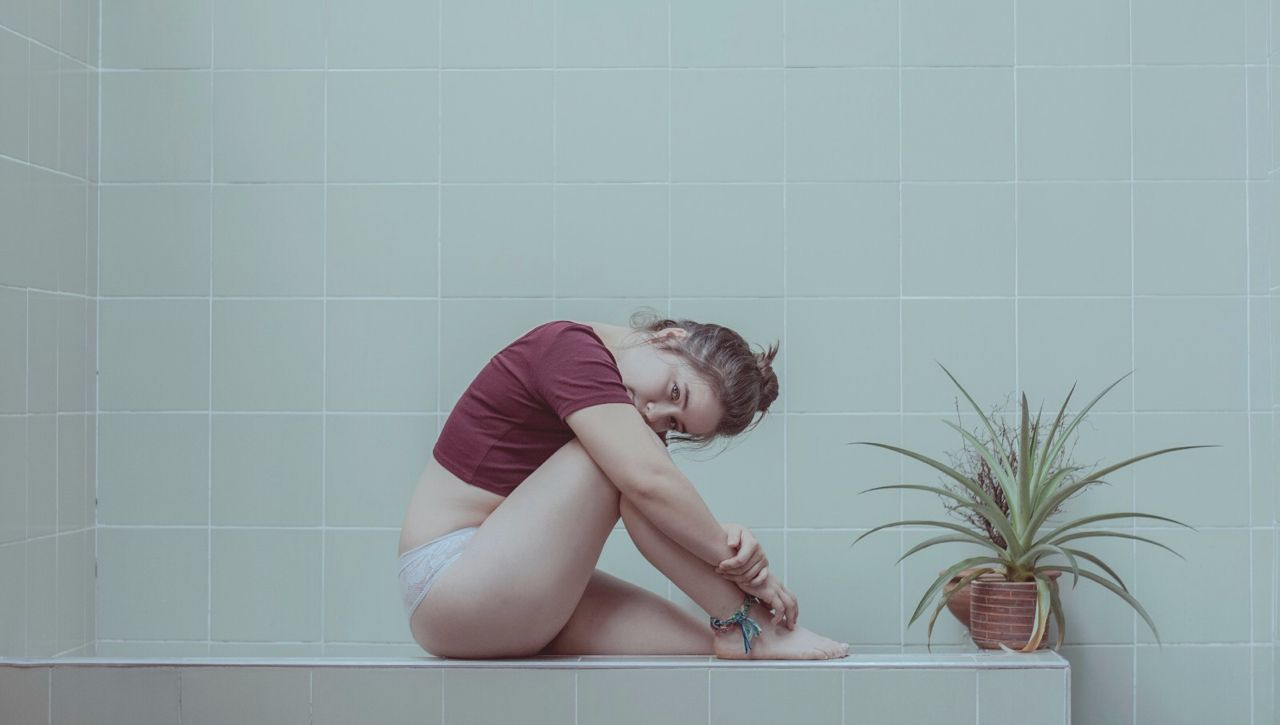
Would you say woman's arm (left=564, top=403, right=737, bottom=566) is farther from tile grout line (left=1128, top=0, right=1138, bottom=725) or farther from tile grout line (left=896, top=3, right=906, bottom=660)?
tile grout line (left=1128, top=0, right=1138, bottom=725)

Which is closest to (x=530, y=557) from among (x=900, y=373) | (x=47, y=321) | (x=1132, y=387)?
(x=900, y=373)

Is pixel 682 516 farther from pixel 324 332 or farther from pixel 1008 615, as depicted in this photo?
pixel 324 332

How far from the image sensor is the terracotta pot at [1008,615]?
2.27 metres

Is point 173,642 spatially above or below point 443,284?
below

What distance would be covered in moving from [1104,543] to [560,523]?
4.84 ft

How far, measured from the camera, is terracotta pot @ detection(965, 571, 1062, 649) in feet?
7.43

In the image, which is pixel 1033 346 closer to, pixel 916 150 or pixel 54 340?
pixel 916 150

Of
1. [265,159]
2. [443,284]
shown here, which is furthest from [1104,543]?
[265,159]

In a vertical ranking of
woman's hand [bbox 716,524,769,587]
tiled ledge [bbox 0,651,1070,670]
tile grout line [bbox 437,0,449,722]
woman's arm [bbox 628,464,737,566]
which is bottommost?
tiled ledge [bbox 0,651,1070,670]

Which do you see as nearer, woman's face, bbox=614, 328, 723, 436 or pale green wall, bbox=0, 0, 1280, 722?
woman's face, bbox=614, 328, 723, 436

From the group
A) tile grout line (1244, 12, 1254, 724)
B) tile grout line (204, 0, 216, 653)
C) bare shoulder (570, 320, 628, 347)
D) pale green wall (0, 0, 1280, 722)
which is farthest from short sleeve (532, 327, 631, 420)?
tile grout line (1244, 12, 1254, 724)

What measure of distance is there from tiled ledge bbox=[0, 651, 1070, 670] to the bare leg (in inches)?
0.8

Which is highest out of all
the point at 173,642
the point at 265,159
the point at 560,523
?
the point at 265,159

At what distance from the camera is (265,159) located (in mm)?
2867
